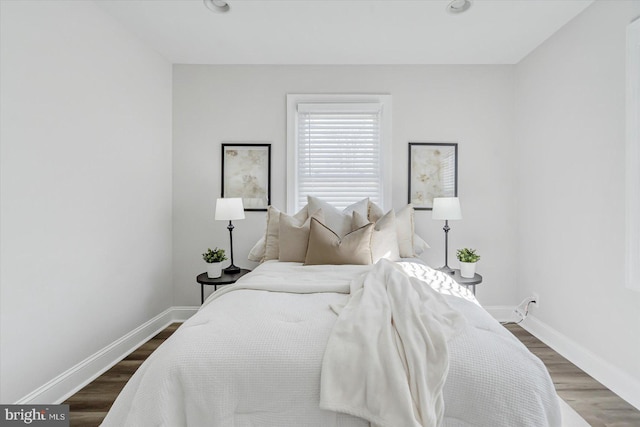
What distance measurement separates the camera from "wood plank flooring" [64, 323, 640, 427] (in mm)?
1752

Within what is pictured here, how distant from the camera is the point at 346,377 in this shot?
1.02 m

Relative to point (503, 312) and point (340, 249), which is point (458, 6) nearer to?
point (340, 249)

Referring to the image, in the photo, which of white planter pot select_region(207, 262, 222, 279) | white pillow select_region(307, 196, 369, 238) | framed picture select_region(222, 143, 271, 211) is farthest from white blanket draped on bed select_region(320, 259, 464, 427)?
framed picture select_region(222, 143, 271, 211)

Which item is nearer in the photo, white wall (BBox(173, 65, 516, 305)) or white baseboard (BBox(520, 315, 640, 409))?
white baseboard (BBox(520, 315, 640, 409))

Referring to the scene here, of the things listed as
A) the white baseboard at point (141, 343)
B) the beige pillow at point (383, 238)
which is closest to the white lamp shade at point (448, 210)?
the beige pillow at point (383, 238)

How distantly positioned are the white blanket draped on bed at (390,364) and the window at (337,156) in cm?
203

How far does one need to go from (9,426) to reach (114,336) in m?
1.03

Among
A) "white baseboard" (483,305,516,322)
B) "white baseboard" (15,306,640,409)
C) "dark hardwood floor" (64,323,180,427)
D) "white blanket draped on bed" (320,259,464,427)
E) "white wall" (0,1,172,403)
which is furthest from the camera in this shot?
"white baseboard" (483,305,516,322)

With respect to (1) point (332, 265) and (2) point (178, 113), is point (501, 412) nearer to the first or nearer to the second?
(1) point (332, 265)

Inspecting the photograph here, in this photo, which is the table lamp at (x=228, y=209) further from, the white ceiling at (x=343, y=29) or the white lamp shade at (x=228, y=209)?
the white ceiling at (x=343, y=29)

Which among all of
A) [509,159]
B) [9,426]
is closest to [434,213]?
[509,159]

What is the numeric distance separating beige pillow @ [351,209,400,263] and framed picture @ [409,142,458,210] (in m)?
0.76

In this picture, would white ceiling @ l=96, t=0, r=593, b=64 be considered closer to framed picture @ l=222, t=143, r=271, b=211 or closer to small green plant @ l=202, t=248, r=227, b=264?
framed picture @ l=222, t=143, r=271, b=211

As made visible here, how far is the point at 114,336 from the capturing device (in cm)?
243
